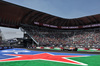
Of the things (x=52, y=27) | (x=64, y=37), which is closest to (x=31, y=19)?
(x=52, y=27)

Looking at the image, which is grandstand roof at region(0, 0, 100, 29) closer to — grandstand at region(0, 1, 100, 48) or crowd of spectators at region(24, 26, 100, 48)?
grandstand at region(0, 1, 100, 48)

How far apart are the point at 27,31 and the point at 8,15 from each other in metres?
12.2

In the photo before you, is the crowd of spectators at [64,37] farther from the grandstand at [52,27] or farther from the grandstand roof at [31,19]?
the grandstand roof at [31,19]

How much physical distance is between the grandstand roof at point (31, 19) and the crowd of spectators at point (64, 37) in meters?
3.34

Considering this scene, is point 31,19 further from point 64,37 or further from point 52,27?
point 64,37

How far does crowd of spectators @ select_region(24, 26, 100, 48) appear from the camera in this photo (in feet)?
148

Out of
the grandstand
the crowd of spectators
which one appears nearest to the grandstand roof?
the grandstand

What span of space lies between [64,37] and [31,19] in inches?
871

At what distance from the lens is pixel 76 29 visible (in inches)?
2324

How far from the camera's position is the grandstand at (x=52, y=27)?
141ft

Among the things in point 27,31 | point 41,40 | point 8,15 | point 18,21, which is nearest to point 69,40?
point 41,40

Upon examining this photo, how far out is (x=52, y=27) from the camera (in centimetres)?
5884

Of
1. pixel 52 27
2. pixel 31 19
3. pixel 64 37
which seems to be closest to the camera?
pixel 31 19

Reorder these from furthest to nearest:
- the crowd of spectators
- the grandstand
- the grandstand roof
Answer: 1. the crowd of spectators
2. the grandstand
3. the grandstand roof
